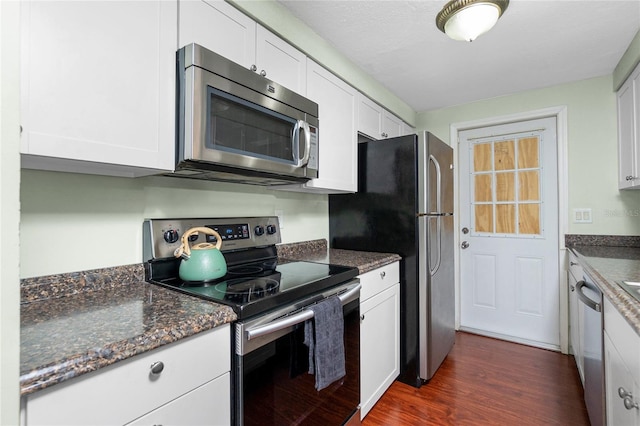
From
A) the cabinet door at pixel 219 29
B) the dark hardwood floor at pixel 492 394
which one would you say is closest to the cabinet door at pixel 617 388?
the dark hardwood floor at pixel 492 394

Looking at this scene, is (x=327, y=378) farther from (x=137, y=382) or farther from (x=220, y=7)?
(x=220, y=7)

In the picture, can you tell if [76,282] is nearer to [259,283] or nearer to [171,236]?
[171,236]

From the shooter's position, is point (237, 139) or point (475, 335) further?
point (475, 335)

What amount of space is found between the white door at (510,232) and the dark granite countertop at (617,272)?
0.52 meters

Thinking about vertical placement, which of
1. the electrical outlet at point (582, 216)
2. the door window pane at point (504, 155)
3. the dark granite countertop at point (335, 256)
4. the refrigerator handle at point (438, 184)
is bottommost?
the dark granite countertop at point (335, 256)

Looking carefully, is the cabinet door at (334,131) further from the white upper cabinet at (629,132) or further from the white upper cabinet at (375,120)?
the white upper cabinet at (629,132)

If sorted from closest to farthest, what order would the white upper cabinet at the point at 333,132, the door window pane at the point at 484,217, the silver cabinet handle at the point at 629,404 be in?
the silver cabinet handle at the point at 629,404 → the white upper cabinet at the point at 333,132 → the door window pane at the point at 484,217

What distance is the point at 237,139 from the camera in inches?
50.8

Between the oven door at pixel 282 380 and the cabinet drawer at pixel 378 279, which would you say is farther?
the cabinet drawer at pixel 378 279

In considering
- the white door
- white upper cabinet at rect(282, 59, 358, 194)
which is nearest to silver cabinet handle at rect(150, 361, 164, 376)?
white upper cabinet at rect(282, 59, 358, 194)

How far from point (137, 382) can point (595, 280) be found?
5.99 feet

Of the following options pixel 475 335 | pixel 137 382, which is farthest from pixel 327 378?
pixel 475 335

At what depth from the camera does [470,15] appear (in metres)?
1.55

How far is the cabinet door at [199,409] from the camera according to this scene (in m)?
0.79
